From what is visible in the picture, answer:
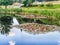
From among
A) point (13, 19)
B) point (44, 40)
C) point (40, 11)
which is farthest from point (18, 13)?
point (44, 40)

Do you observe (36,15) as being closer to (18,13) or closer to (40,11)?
(40,11)

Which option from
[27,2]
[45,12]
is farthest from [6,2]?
[45,12]

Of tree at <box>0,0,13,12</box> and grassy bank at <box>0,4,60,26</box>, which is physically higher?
tree at <box>0,0,13,12</box>

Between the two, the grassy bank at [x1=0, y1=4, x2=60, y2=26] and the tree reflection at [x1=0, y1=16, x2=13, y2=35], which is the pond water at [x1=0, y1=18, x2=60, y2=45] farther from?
the grassy bank at [x1=0, y1=4, x2=60, y2=26]

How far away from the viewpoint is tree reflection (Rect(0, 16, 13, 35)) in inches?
133

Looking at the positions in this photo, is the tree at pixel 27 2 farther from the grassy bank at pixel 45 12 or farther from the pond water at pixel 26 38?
the pond water at pixel 26 38

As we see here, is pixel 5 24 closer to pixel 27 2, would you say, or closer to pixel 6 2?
pixel 6 2

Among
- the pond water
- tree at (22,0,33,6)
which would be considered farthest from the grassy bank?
the pond water

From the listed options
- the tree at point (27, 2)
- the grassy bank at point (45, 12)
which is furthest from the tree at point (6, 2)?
the tree at point (27, 2)

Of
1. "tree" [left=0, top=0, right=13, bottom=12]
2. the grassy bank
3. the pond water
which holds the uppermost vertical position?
"tree" [left=0, top=0, right=13, bottom=12]

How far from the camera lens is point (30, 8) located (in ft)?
11.3

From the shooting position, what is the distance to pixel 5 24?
3.42 meters

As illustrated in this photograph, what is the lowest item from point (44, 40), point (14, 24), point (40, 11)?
point (44, 40)

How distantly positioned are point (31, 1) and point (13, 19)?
0.43 meters
